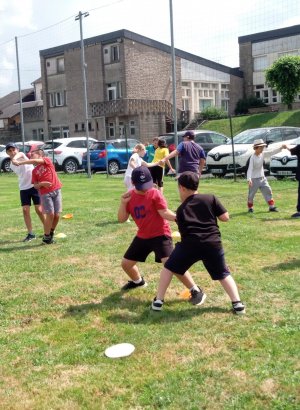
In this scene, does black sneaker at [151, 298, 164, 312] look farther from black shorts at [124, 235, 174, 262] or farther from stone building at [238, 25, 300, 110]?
stone building at [238, 25, 300, 110]

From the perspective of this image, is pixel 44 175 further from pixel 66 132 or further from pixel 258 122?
pixel 66 132

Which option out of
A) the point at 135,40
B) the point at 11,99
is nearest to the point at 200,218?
the point at 135,40

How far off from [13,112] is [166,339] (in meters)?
54.2

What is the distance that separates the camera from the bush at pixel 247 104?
4543 centimetres

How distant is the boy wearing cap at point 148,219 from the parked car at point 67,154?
2044 centimetres

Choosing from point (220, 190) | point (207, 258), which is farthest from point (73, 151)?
point (207, 258)

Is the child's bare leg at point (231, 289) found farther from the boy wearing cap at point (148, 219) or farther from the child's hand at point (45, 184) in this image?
the child's hand at point (45, 184)

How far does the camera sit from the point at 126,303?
5.47 m

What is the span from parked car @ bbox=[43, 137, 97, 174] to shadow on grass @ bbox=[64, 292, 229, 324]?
2054cm

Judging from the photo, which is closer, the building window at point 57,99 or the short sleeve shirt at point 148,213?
the short sleeve shirt at point 148,213

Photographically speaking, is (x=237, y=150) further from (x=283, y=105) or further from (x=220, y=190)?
(x=283, y=105)

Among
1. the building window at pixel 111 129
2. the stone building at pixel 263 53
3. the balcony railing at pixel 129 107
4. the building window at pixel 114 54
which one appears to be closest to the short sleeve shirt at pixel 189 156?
the balcony railing at pixel 129 107

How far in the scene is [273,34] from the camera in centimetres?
4553

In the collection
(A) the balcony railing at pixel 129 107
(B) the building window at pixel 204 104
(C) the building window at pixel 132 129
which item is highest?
(B) the building window at pixel 204 104
